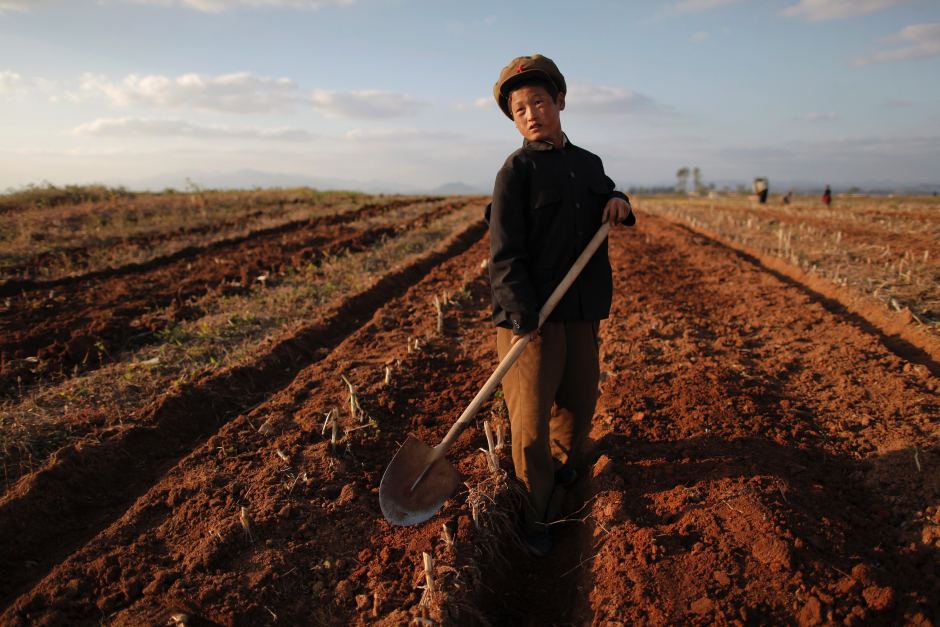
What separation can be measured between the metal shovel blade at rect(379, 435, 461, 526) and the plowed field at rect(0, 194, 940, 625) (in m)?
0.13

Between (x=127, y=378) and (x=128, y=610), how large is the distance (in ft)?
9.17

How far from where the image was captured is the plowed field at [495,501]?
234 centimetres

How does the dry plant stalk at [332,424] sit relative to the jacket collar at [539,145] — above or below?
below

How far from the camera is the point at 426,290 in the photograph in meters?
7.29

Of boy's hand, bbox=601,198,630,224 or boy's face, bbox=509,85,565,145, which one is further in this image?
boy's hand, bbox=601,198,630,224

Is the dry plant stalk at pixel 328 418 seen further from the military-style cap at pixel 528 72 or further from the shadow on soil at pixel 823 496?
the military-style cap at pixel 528 72

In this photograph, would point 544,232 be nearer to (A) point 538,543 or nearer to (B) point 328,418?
(A) point 538,543

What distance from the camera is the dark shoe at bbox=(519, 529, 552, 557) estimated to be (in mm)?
2875

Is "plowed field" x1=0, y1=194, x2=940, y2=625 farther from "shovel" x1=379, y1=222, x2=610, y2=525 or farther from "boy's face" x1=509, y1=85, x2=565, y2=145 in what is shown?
"boy's face" x1=509, y1=85, x2=565, y2=145

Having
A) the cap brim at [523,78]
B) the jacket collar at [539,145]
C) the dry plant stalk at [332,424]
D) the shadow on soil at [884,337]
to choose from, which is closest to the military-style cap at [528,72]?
the cap brim at [523,78]

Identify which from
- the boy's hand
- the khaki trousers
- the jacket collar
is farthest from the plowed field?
the jacket collar

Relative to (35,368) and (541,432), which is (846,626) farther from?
(35,368)

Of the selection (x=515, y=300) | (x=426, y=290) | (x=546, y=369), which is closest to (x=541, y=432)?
(x=546, y=369)

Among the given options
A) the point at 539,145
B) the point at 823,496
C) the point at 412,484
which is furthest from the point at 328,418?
the point at 823,496
